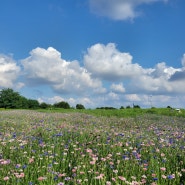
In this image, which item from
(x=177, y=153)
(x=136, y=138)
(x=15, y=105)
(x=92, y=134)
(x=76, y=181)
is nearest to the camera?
(x=76, y=181)

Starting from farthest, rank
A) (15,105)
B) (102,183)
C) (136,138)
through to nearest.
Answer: (15,105) → (136,138) → (102,183)

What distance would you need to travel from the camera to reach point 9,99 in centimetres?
7331

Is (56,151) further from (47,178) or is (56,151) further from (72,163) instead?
(47,178)

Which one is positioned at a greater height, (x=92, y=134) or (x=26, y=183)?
(x=92, y=134)

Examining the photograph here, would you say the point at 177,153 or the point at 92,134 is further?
the point at 92,134

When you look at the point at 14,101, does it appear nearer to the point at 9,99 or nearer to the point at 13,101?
the point at 13,101

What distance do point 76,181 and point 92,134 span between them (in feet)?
15.1

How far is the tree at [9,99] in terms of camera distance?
2857 inches

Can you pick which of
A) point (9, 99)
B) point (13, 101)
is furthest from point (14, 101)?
point (9, 99)

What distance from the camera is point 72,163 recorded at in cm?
573

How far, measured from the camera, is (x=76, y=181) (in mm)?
4375

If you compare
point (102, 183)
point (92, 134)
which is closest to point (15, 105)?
point (92, 134)

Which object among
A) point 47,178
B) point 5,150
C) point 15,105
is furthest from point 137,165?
point 15,105

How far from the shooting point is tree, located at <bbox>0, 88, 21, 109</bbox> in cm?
7256
